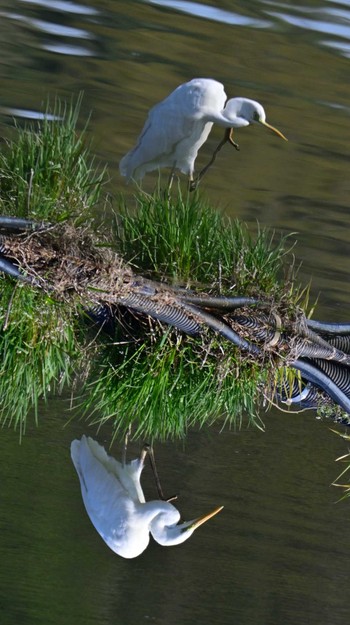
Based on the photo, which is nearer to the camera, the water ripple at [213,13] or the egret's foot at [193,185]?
the egret's foot at [193,185]

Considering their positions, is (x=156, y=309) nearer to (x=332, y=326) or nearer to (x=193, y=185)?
(x=332, y=326)

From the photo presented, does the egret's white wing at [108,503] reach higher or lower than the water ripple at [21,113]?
higher

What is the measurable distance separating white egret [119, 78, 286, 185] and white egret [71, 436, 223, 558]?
42cm

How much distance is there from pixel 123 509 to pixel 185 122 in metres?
0.58

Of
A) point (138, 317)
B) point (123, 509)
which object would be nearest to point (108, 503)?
point (123, 509)

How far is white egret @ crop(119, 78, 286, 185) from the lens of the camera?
4.60 ft

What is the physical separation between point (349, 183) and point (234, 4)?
2.68ft

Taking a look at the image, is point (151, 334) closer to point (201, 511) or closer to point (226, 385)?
point (226, 385)

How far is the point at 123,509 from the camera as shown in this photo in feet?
4.10

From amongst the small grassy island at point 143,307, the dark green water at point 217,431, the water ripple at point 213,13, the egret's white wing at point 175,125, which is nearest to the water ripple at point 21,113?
the dark green water at point 217,431

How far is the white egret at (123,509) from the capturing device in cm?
122

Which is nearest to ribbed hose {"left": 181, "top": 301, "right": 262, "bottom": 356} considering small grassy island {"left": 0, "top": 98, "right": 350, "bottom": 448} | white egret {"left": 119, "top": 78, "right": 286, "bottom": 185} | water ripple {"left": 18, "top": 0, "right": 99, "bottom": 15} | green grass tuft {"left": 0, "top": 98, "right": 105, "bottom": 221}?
small grassy island {"left": 0, "top": 98, "right": 350, "bottom": 448}

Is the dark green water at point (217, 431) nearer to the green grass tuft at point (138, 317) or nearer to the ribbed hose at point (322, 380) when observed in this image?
the green grass tuft at point (138, 317)

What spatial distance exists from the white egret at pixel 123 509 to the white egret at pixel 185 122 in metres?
0.42
